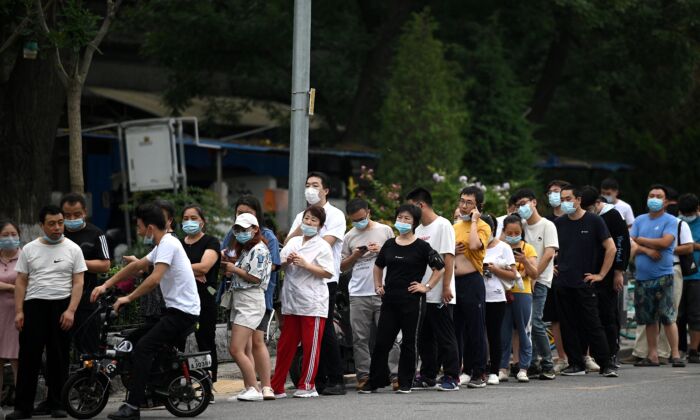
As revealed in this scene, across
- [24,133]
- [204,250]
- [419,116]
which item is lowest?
[204,250]

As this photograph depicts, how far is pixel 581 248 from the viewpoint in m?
14.9

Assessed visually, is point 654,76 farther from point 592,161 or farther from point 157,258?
point 157,258

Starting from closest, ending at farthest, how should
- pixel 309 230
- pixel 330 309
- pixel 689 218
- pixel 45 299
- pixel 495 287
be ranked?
pixel 45 299
pixel 309 230
pixel 330 309
pixel 495 287
pixel 689 218

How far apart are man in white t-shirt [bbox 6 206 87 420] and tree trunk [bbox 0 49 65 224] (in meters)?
7.23

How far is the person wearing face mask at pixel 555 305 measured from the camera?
15172mm

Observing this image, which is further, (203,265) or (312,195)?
(312,195)

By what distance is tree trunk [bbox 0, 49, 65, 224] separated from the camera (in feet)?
60.1

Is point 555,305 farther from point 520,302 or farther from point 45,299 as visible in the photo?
point 45,299

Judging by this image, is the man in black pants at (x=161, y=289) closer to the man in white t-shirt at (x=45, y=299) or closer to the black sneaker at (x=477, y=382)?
the man in white t-shirt at (x=45, y=299)

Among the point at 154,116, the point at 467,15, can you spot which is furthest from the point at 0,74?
the point at 467,15

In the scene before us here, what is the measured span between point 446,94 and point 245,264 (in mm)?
16183

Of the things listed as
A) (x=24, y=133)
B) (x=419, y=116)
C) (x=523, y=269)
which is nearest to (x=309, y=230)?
(x=523, y=269)

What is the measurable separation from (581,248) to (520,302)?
105 cm

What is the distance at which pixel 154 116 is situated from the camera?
1172 inches
